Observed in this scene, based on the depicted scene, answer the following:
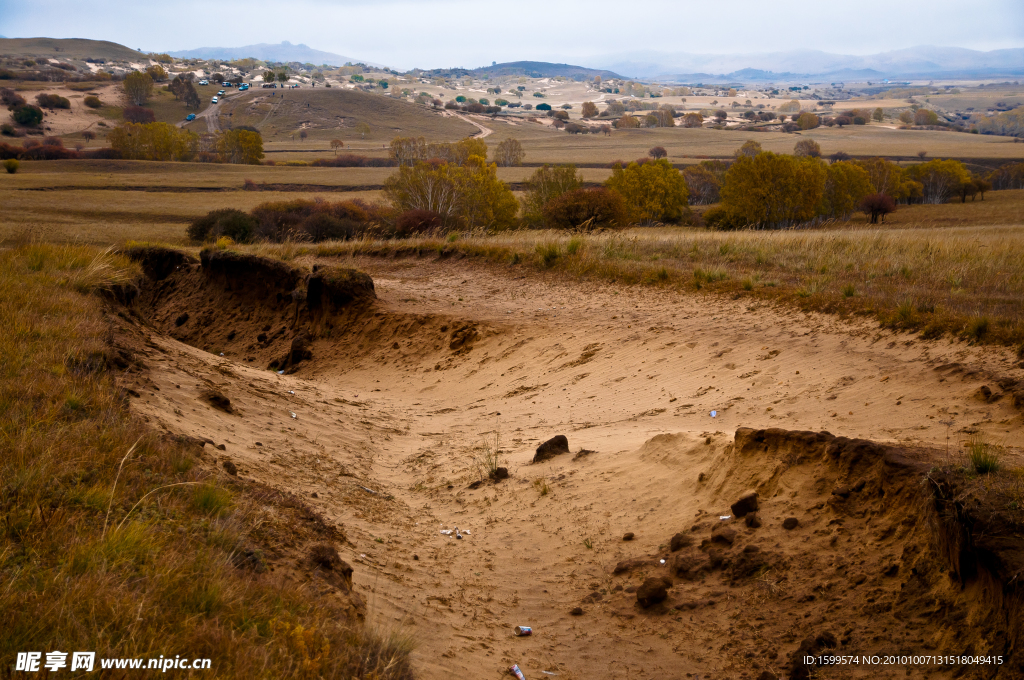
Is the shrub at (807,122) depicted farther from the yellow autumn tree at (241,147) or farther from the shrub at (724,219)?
the shrub at (724,219)

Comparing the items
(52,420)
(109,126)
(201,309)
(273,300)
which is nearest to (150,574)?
(52,420)

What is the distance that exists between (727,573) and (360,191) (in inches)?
2593

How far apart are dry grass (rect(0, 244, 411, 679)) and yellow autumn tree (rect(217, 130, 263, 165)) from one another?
9321cm

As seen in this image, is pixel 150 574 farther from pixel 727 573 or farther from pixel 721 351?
pixel 721 351

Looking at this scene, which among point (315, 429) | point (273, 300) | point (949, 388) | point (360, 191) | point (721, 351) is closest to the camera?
point (949, 388)

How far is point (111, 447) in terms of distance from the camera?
14.0 feet

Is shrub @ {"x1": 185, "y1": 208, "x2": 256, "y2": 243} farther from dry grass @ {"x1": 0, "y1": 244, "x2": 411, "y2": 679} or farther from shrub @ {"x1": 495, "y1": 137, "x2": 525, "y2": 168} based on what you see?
shrub @ {"x1": 495, "y1": 137, "x2": 525, "y2": 168}

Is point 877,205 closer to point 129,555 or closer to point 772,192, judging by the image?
point 772,192

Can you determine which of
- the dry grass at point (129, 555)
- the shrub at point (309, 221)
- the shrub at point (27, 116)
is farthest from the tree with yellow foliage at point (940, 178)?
the shrub at point (27, 116)

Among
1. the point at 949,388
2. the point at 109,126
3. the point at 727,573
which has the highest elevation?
the point at 109,126

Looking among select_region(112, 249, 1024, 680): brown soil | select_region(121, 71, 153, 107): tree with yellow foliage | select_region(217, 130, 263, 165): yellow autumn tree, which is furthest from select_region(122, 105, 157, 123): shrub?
select_region(112, 249, 1024, 680): brown soil

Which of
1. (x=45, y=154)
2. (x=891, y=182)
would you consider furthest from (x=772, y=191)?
(x=45, y=154)

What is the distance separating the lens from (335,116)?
481 feet

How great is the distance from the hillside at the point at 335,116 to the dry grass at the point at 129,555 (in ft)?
441
